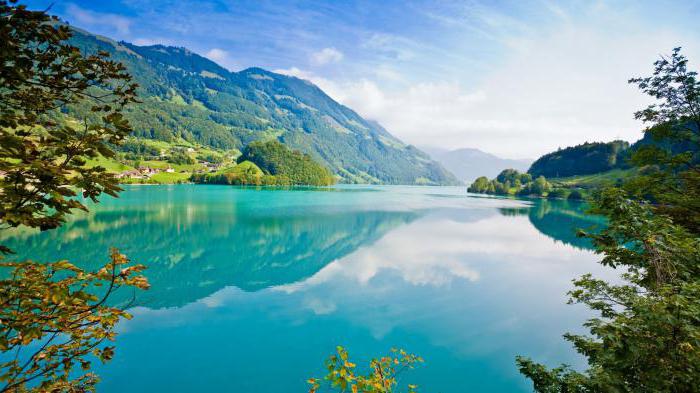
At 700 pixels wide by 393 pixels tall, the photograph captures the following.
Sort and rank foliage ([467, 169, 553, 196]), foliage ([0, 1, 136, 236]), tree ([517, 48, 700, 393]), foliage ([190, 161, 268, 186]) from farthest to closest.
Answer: foliage ([190, 161, 268, 186]) < foliage ([467, 169, 553, 196]) < tree ([517, 48, 700, 393]) < foliage ([0, 1, 136, 236])

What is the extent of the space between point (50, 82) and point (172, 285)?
21112 millimetres

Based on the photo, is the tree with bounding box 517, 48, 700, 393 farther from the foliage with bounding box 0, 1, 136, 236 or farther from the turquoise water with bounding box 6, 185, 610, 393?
the foliage with bounding box 0, 1, 136, 236

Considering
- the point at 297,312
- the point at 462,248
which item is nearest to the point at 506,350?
the point at 297,312

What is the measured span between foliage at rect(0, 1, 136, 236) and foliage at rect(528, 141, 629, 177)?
199 meters

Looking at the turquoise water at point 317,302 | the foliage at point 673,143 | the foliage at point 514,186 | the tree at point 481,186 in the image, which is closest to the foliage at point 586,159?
the foliage at point 514,186

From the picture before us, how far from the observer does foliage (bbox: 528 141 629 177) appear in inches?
6516

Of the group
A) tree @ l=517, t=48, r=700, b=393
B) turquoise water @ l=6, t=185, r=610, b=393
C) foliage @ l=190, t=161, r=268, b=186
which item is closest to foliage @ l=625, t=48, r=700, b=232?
tree @ l=517, t=48, r=700, b=393

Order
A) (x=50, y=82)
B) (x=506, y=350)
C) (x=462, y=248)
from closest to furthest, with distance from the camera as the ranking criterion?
(x=50, y=82) < (x=506, y=350) < (x=462, y=248)

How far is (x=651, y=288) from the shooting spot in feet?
23.7

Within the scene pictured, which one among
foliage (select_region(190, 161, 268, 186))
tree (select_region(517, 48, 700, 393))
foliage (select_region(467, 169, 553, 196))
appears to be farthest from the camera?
foliage (select_region(190, 161, 268, 186))

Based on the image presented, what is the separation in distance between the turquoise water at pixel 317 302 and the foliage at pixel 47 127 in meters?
8.79

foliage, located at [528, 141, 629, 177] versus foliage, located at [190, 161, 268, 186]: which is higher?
foliage, located at [528, 141, 629, 177]

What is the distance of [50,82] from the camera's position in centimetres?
425

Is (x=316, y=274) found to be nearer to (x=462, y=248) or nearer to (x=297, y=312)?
(x=297, y=312)
